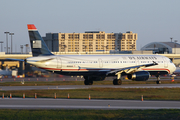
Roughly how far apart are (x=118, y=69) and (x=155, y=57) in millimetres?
7671

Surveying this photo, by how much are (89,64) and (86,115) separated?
3021 cm

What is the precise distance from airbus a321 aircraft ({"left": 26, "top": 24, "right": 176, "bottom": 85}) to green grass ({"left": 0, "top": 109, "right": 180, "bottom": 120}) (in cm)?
2709

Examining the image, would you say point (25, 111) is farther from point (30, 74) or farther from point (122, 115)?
point (30, 74)

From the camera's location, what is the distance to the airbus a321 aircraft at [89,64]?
49.8 metres

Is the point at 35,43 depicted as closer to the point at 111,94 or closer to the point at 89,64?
the point at 89,64

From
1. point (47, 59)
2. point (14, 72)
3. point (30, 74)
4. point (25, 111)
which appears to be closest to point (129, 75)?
point (47, 59)

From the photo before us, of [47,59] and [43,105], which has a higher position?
[47,59]

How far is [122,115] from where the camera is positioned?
20.8 metres

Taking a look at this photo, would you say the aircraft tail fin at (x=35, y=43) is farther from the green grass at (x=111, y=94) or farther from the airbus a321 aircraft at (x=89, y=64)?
the green grass at (x=111, y=94)

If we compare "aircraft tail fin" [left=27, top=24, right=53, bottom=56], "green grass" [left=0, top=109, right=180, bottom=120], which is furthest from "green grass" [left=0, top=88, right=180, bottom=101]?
"aircraft tail fin" [left=27, top=24, right=53, bottom=56]

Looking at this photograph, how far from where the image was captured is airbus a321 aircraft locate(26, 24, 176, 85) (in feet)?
163

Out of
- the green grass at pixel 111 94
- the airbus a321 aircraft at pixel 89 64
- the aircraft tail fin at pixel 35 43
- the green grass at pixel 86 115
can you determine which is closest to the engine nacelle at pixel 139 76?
the airbus a321 aircraft at pixel 89 64

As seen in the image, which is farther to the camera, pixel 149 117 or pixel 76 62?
pixel 76 62

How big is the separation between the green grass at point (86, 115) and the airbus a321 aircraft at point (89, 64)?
2709 centimetres
